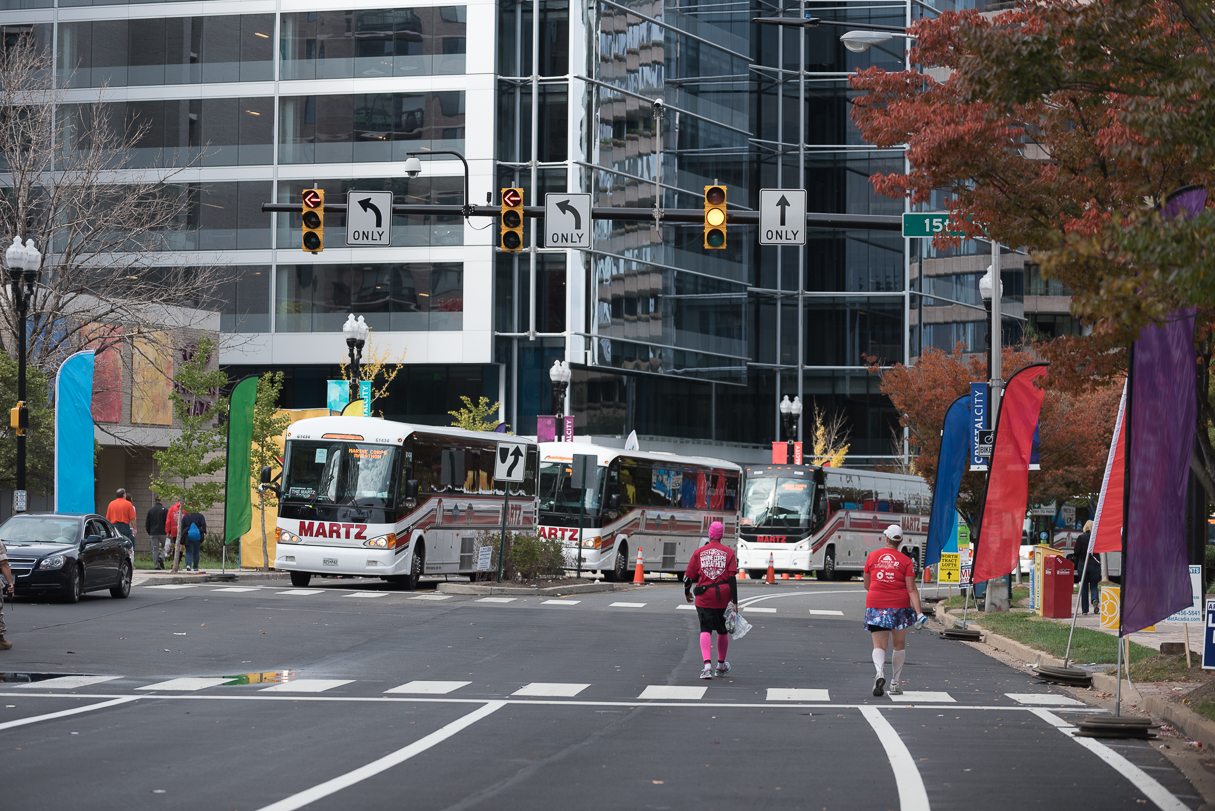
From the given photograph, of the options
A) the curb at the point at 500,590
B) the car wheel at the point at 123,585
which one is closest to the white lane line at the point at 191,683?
the car wheel at the point at 123,585

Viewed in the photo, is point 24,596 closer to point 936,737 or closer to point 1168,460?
point 936,737

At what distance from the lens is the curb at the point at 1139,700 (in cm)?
1269

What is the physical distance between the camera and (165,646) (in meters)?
19.6

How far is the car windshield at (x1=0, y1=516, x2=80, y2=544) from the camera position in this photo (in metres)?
25.7

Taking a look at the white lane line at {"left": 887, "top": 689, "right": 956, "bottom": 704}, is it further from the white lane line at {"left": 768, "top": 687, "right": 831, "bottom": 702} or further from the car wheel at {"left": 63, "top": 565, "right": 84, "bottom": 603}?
the car wheel at {"left": 63, "top": 565, "right": 84, "bottom": 603}

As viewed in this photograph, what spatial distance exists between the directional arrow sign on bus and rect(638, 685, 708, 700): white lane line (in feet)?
29.6

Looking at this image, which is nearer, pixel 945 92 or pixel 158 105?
pixel 945 92

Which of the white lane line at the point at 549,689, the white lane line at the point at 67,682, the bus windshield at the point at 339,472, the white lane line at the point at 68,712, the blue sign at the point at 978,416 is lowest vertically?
the white lane line at the point at 549,689

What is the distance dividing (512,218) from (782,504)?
27005mm

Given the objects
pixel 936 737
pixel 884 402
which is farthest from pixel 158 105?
pixel 936 737

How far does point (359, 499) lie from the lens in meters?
32.7

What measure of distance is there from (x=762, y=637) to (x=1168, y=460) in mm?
12316

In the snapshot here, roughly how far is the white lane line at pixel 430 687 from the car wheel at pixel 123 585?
41.5 feet

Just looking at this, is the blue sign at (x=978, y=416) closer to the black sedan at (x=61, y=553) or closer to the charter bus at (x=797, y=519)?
the black sedan at (x=61, y=553)
